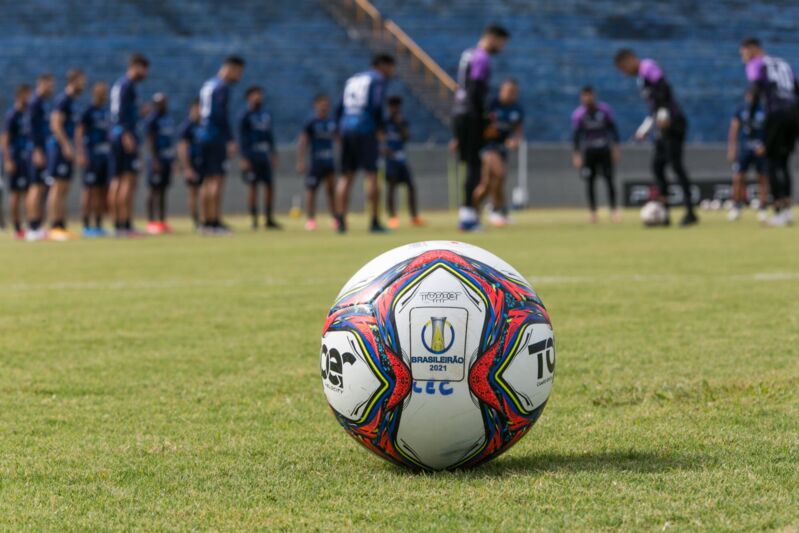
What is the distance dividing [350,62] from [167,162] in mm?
14273

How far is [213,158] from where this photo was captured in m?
15.5

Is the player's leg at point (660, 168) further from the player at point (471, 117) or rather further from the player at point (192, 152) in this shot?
the player at point (192, 152)

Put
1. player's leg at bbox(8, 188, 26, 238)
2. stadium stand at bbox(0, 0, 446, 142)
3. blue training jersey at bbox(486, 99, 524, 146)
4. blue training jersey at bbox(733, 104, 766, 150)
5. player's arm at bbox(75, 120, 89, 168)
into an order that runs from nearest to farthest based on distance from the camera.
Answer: player's arm at bbox(75, 120, 89, 168)
blue training jersey at bbox(486, 99, 524, 146)
player's leg at bbox(8, 188, 26, 238)
blue training jersey at bbox(733, 104, 766, 150)
stadium stand at bbox(0, 0, 446, 142)

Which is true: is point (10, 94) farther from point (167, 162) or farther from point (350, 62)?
point (167, 162)

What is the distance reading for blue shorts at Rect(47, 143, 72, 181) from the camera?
14914 millimetres

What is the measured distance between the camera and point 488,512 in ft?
8.08

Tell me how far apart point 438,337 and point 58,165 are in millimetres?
13156

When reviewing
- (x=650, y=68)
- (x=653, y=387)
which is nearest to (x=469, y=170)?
(x=650, y=68)

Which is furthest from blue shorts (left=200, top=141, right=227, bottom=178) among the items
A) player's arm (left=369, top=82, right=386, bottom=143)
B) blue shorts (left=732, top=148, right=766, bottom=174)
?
blue shorts (left=732, top=148, right=766, bottom=174)

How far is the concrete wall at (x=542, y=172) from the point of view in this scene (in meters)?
29.2

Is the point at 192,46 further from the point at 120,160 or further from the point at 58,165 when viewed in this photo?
the point at 58,165

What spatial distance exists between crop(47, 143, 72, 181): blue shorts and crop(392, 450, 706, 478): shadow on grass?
12.8 metres

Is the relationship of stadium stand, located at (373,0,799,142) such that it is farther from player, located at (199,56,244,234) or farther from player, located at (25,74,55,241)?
player, located at (25,74,55,241)

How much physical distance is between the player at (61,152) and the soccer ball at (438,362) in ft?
40.3
